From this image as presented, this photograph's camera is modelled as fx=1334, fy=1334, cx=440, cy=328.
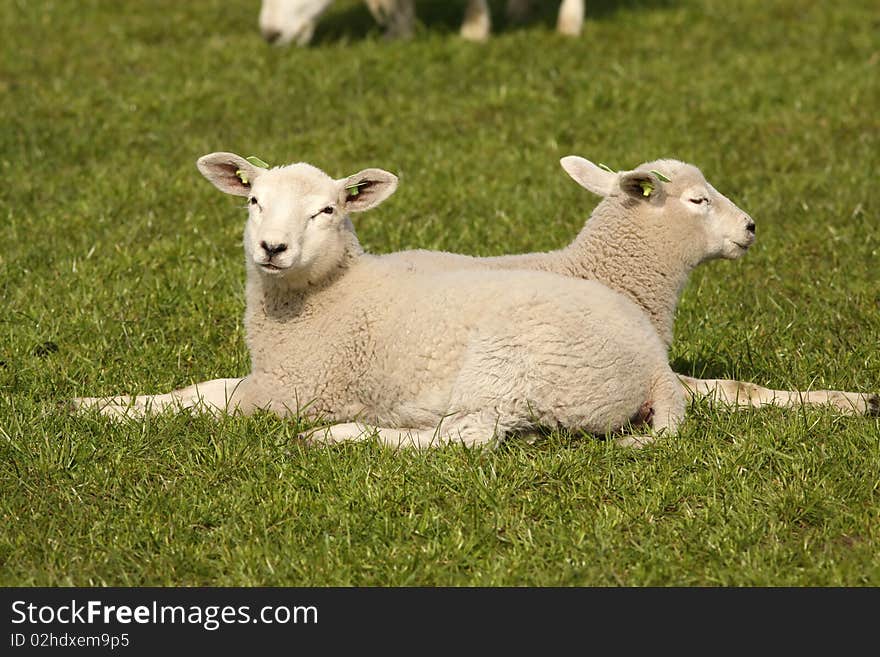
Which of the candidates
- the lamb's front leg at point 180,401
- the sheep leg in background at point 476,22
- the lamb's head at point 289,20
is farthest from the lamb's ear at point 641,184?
the sheep leg in background at point 476,22

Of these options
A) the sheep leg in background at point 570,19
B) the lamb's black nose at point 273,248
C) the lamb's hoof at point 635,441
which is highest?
the lamb's black nose at point 273,248

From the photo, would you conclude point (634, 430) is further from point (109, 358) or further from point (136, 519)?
point (109, 358)

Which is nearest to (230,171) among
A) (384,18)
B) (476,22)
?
(384,18)

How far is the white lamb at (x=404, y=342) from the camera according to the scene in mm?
4824

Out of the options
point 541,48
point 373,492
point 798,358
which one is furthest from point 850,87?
point 373,492

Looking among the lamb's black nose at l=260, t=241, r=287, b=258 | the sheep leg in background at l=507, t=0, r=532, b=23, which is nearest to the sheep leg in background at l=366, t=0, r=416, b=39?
the sheep leg in background at l=507, t=0, r=532, b=23

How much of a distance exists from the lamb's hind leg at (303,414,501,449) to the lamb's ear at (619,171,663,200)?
132cm

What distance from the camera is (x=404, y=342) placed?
505 centimetres

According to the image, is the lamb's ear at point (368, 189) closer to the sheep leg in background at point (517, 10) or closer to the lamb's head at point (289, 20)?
the lamb's head at point (289, 20)

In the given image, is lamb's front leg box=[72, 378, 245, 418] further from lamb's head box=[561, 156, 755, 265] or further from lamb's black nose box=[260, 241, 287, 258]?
lamb's head box=[561, 156, 755, 265]

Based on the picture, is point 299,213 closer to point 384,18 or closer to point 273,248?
point 273,248

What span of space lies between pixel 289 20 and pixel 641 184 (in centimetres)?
725

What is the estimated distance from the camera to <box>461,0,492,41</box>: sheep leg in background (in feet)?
41.3

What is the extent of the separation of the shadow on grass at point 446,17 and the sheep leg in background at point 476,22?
325 millimetres
